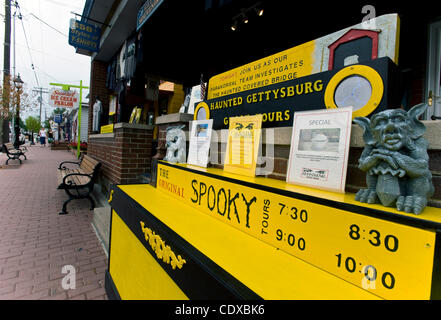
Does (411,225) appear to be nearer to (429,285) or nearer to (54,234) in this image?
(429,285)

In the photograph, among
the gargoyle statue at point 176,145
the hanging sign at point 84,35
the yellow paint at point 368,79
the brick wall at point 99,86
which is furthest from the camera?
the brick wall at point 99,86

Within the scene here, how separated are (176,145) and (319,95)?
4.54 feet

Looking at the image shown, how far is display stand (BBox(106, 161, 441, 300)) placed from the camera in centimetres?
64

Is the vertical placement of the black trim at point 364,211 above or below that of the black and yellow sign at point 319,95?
below

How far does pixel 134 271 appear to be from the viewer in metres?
1.65

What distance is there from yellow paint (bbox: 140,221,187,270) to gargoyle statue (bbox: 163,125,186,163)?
2.61ft

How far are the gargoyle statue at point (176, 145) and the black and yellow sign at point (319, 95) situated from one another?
52 cm

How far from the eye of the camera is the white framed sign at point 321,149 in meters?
0.97

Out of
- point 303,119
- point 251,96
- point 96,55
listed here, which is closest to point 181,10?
point 251,96

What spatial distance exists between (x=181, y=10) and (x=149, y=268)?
143 inches

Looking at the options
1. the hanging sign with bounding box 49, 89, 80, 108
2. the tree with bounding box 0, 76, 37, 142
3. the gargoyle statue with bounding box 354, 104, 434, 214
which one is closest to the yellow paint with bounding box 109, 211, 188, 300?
the gargoyle statue with bounding box 354, 104, 434, 214

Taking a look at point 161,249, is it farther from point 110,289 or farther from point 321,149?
point 110,289

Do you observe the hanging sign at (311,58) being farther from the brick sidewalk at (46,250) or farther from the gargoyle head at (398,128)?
the brick sidewalk at (46,250)

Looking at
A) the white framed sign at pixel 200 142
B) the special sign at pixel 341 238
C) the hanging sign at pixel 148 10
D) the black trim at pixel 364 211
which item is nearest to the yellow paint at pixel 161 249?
the special sign at pixel 341 238
